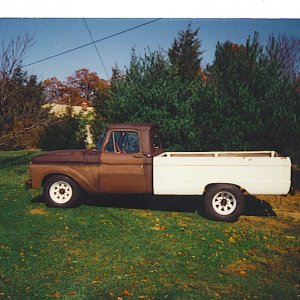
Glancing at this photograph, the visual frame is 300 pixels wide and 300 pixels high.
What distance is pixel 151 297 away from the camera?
3.21 m

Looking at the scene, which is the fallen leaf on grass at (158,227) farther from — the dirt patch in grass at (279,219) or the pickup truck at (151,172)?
the dirt patch in grass at (279,219)

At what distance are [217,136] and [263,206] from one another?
183cm

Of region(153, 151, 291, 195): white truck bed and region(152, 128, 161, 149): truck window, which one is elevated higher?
region(152, 128, 161, 149): truck window

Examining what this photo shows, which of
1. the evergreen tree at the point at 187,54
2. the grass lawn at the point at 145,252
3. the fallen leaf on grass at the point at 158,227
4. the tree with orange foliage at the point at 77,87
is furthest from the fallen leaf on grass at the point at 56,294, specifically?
the evergreen tree at the point at 187,54

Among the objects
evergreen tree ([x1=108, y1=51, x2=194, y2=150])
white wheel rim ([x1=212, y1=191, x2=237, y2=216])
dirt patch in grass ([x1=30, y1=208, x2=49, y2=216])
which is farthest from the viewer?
evergreen tree ([x1=108, y1=51, x2=194, y2=150])

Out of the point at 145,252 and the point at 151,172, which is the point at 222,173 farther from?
the point at 145,252

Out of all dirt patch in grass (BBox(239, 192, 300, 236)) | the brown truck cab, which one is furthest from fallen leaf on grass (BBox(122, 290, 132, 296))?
dirt patch in grass (BBox(239, 192, 300, 236))

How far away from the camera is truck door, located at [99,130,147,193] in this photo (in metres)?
6.04

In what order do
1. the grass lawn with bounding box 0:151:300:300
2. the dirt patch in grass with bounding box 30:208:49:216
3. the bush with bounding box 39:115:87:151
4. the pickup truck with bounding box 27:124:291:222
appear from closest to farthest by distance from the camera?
the grass lawn with bounding box 0:151:300:300 < the pickup truck with bounding box 27:124:291:222 < the dirt patch in grass with bounding box 30:208:49:216 < the bush with bounding box 39:115:87:151

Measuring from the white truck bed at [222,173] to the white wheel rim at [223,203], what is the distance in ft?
0.99

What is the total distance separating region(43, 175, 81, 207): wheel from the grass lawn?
0.67 feet

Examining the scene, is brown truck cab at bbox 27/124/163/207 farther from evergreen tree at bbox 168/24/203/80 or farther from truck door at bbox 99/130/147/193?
evergreen tree at bbox 168/24/203/80
